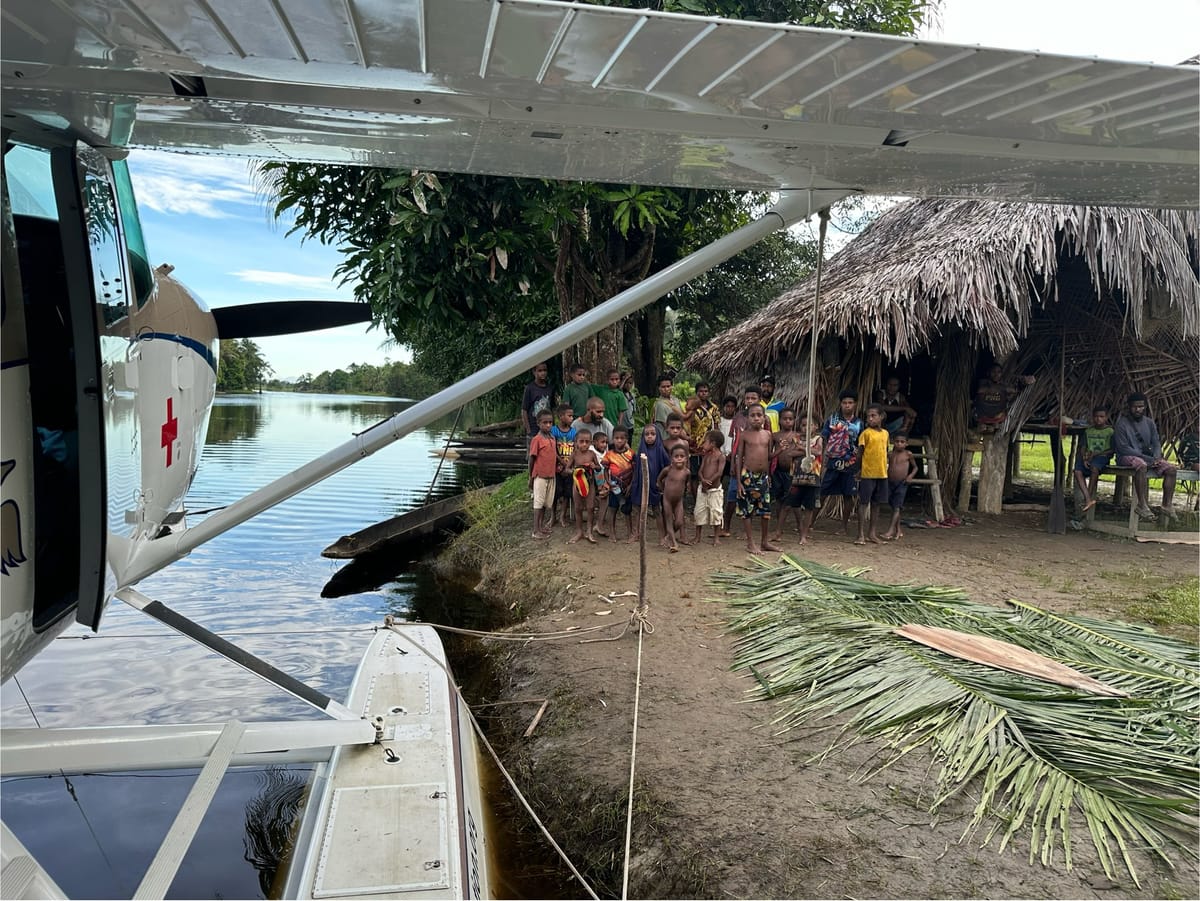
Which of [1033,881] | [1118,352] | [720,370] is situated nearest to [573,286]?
[720,370]

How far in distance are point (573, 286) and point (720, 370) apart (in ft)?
8.95

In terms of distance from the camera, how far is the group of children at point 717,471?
8844 millimetres

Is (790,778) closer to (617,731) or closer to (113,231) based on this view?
(617,731)

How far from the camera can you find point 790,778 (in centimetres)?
409

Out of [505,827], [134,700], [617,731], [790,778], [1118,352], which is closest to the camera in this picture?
[790,778]

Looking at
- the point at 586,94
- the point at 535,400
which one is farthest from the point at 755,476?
the point at 586,94

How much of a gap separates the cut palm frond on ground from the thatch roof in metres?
4.29

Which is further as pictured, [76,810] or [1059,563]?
[1059,563]

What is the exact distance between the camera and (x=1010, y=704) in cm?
428

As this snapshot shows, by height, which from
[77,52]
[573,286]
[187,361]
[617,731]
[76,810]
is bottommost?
[76,810]

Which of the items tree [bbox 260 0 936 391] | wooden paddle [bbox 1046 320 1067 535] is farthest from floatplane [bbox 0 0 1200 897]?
wooden paddle [bbox 1046 320 1067 535]

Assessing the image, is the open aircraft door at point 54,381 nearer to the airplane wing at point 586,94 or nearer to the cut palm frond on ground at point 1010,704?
the airplane wing at point 586,94

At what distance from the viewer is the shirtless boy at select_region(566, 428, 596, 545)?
9148 millimetres

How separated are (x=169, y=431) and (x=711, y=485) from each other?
6.76m
